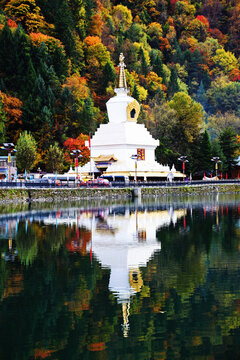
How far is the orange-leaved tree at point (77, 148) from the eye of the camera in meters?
85.5

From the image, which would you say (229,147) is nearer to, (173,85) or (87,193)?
(87,193)

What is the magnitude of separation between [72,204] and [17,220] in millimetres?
17112

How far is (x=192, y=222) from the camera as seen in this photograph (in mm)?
40469

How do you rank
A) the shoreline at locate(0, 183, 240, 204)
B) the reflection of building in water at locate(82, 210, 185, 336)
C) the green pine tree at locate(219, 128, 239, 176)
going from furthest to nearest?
the green pine tree at locate(219, 128, 239, 176) < the shoreline at locate(0, 183, 240, 204) < the reflection of building in water at locate(82, 210, 185, 336)

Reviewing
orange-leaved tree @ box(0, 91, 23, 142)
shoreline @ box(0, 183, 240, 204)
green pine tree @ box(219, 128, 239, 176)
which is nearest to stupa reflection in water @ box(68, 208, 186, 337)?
shoreline @ box(0, 183, 240, 204)

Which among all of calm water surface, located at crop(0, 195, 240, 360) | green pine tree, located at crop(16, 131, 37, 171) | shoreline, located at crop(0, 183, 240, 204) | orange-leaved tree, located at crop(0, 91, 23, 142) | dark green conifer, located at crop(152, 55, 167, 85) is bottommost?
calm water surface, located at crop(0, 195, 240, 360)

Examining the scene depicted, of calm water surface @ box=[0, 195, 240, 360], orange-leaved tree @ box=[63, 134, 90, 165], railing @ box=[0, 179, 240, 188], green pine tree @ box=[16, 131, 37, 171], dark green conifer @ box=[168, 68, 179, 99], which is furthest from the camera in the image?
dark green conifer @ box=[168, 68, 179, 99]

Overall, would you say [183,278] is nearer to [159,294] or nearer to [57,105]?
[159,294]

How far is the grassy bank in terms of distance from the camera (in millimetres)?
58031

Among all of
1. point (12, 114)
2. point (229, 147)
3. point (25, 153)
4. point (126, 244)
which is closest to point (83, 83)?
point (12, 114)

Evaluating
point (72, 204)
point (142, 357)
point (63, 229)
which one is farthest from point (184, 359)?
point (72, 204)

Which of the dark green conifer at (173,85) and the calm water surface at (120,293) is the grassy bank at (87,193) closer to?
the calm water surface at (120,293)

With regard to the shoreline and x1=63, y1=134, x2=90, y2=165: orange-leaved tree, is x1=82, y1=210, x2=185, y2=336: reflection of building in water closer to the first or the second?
the shoreline

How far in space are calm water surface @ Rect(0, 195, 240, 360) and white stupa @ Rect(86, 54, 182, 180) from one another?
4698 centimetres
